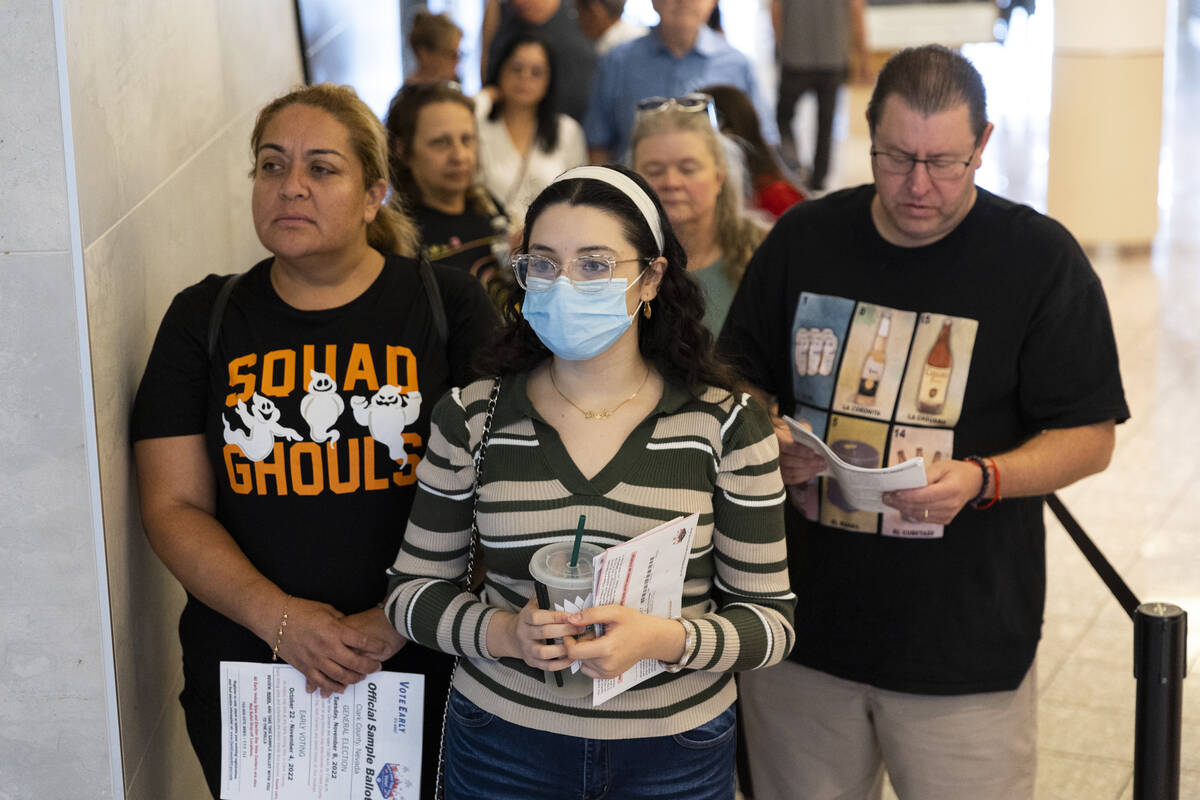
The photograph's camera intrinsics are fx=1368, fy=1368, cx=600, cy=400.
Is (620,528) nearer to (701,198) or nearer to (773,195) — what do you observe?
(701,198)

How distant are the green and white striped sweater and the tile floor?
2056 millimetres

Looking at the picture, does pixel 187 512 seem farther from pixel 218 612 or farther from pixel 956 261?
pixel 956 261


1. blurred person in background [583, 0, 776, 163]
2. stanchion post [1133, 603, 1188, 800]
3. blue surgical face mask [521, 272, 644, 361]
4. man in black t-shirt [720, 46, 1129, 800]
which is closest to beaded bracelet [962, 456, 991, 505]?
man in black t-shirt [720, 46, 1129, 800]

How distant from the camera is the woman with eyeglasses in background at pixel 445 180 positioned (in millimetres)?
4277

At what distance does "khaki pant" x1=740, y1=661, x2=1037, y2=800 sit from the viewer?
263 cm

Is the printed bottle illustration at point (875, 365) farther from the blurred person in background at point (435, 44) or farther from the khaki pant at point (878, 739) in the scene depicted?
the blurred person in background at point (435, 44)

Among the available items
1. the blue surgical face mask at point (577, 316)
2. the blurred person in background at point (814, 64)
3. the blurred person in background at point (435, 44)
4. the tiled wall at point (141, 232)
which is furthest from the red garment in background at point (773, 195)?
the blurred person in background at point (814, 64)

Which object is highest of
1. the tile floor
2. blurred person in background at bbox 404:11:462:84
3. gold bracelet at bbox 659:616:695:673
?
blurred person in background at bbox 404:11:462:84

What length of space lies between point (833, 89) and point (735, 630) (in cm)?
943

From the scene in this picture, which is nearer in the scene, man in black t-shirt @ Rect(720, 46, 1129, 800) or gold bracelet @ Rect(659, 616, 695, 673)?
gold bracelet @ Rect(659, 616, 695, 673)

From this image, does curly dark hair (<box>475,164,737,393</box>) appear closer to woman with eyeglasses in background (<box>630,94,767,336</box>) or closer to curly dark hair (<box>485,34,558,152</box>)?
woman with eyeglasses in background (<box>630,94,767,336</box>)

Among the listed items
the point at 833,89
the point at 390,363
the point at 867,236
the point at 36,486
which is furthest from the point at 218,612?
the point at 833,89

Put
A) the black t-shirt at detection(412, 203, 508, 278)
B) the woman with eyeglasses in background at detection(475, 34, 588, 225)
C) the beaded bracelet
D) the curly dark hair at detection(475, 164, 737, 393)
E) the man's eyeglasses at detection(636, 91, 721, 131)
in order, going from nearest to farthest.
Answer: the curly dark hair at detection(475, 164, 737, 393)
the beaded bracelet
the man's eyeglasses at detection(636, 91, 721, 131)
the black t-shirt at detection(412, 203, 508, 278)
the woman with eyeglasses in background at detection(475, 34, 588, 225)

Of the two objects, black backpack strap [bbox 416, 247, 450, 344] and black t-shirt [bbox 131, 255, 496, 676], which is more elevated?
black backpack strap [bbox 416, 247, 450, 344]
